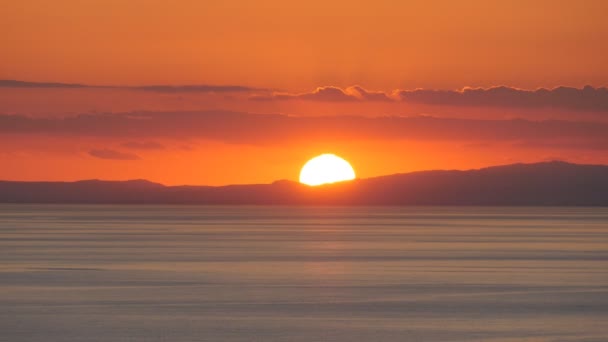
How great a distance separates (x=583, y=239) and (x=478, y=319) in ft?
212

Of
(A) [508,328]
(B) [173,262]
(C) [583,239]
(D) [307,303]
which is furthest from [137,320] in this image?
(C) [583,239]

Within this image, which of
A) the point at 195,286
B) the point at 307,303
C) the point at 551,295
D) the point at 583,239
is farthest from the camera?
the point at 583,239

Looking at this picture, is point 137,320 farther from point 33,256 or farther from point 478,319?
point 33,256

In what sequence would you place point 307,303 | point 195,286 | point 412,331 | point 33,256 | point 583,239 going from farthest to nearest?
point 583,239, point 33,256, point 195,286, point 307,303, point 412,331

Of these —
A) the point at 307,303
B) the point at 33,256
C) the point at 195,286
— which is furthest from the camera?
the point at 33,256

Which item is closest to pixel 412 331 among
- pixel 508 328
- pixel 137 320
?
pixel 508 328

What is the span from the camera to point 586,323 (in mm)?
36406

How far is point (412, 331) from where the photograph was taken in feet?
113

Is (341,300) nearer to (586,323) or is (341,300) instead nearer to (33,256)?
(586,323)

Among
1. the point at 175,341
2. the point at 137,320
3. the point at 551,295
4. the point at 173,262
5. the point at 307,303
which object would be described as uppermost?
the point at 173,262

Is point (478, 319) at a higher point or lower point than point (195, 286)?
lower

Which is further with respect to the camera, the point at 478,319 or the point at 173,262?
the point at 173,262

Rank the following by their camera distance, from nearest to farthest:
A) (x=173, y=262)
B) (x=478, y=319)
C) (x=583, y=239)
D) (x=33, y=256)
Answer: (x=478, y=319), (x=173, y=262), (x=33, y=256), (x=583, y=239)

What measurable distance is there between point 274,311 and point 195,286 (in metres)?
9.45
